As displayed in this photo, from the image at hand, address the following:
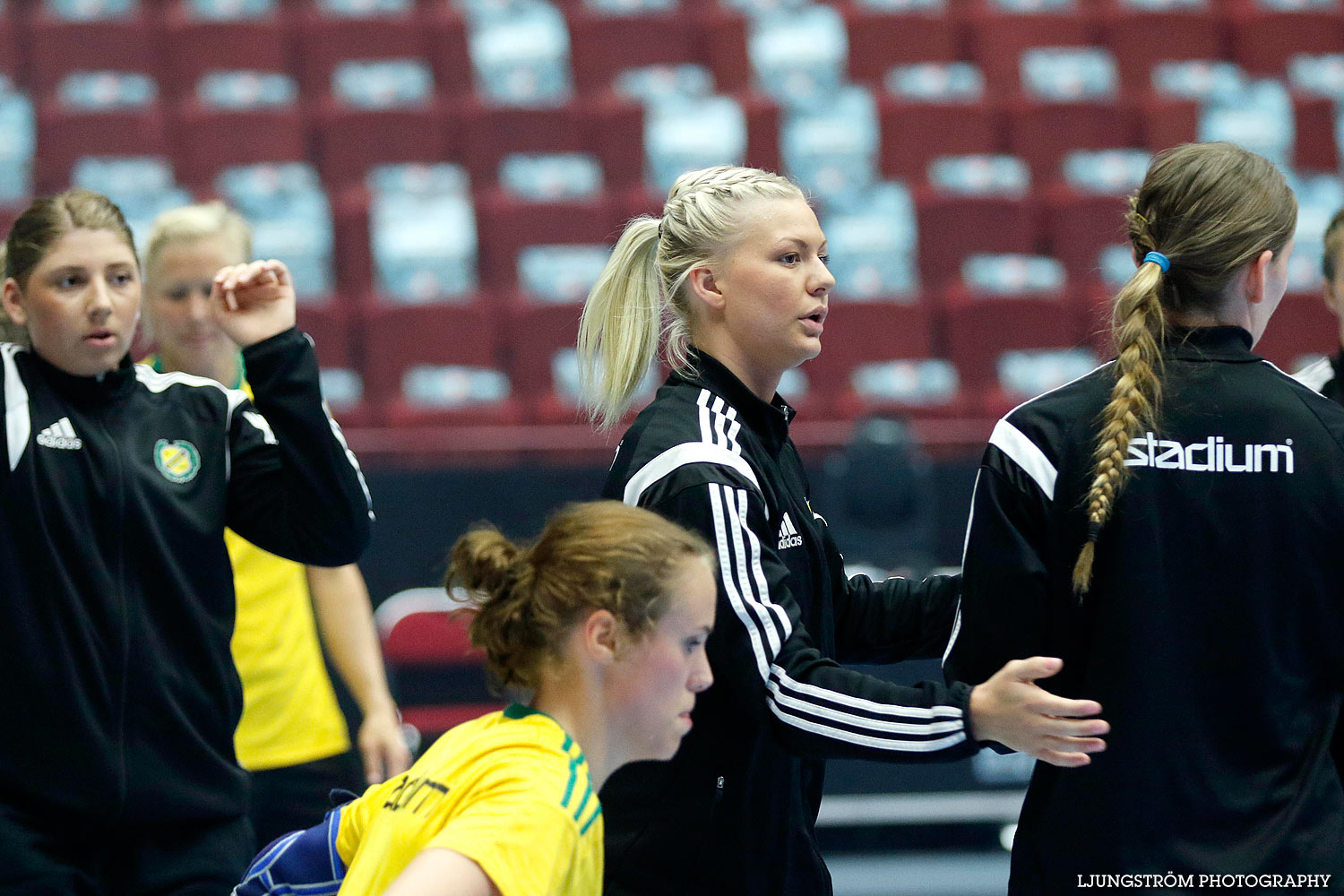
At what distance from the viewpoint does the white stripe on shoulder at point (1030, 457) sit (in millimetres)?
2016

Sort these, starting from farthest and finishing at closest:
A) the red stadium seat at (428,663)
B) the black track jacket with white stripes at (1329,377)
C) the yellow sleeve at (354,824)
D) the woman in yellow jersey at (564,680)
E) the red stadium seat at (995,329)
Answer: the red stadium seat at (995,329) → the red stadium seat at (428,663) → the black track jacket with white stripes at (1329,377) → the yellow sleeve at (354,824) → the woman in yellow jersey at (564,680)

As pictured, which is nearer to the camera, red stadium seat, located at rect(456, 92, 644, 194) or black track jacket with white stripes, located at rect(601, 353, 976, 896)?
black track jacket with white stripes, located at rect(601, 353, 976, 896)

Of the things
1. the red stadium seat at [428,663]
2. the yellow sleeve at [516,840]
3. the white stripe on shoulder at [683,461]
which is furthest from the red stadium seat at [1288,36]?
the yellow sleeve at [516,840]

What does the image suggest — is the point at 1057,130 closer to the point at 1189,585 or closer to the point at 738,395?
the point at 738,395

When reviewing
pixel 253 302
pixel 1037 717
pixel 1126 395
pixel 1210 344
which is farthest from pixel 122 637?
pixel 1210 344

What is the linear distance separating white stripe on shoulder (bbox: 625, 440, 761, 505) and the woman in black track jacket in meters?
0.57

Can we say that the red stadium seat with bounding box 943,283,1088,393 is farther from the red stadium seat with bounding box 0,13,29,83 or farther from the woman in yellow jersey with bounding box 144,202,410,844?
the red stadium seat with bounding box 0,13,29,83

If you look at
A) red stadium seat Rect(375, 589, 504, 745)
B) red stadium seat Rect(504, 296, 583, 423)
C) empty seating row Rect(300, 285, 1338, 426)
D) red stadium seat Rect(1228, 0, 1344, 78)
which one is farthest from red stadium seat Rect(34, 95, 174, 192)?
red stadium seat Rect(1228, 0, 1344, 78)

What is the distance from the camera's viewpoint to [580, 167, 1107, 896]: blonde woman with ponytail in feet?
6.24

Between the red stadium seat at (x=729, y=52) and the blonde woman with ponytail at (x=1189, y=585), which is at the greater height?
the red stadium seat at (x=729, y=52)

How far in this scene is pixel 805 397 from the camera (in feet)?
20.6

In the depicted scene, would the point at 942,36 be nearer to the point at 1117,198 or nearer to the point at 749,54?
the point at 749,54

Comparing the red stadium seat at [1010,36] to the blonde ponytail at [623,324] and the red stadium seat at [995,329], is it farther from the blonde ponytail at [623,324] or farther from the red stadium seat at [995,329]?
the blonde ponytail at [623,324]

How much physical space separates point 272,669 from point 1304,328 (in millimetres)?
4978
